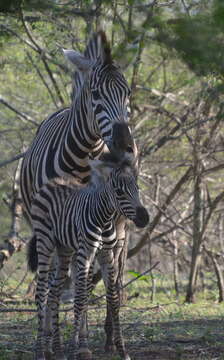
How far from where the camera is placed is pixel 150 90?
12234mm

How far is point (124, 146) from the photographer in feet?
19.4

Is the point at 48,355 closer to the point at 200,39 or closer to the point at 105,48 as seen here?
the point at 105,48

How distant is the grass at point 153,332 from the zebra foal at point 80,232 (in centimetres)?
44

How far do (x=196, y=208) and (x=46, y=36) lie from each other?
12.8 feet

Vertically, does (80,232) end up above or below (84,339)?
above

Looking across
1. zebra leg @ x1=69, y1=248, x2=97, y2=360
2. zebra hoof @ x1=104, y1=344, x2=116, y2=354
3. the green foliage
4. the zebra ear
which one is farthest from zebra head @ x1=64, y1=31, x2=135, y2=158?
the green foliage

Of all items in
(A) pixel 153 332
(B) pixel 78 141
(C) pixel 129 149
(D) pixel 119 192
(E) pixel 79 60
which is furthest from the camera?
(A) pixel 153 332

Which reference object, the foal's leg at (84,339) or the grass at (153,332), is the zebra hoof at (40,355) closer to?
the grass at (153,332)

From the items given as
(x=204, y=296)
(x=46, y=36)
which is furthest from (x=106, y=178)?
(x=204, y=296)

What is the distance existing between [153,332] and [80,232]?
206 centimetres

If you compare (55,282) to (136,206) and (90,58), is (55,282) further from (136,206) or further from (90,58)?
(90,58)

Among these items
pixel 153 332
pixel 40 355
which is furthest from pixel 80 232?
pixel 153 332

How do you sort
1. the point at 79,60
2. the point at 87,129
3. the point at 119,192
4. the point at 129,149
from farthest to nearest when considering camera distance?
the point at 87,129 < the point at 79,60 < the point at 119,192 < the point at 129,149

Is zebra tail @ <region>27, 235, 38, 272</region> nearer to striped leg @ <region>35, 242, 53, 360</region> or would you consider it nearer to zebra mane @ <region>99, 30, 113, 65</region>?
striped leg @ <region>35, 242, 53, 360</region>
